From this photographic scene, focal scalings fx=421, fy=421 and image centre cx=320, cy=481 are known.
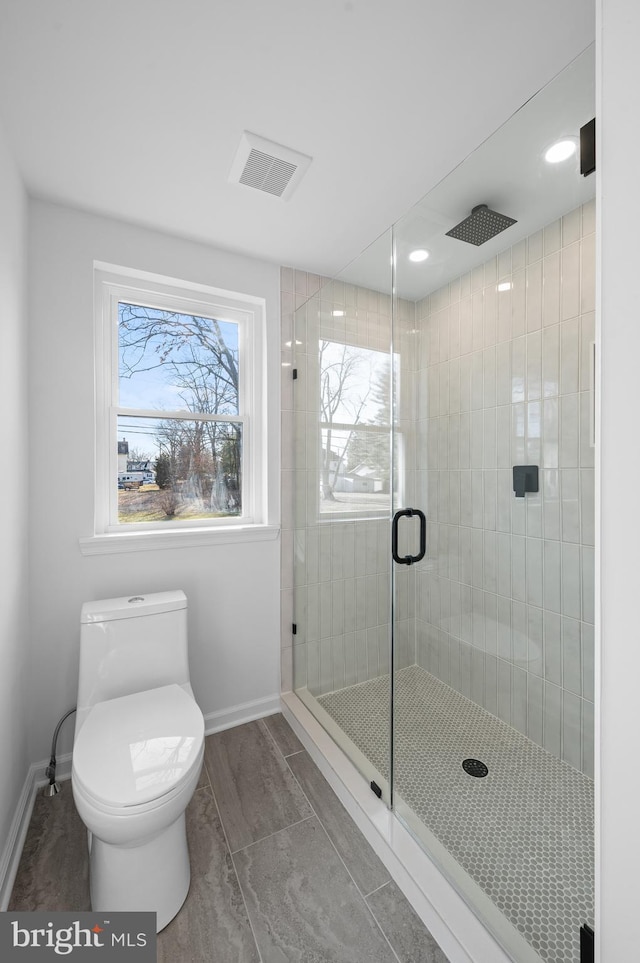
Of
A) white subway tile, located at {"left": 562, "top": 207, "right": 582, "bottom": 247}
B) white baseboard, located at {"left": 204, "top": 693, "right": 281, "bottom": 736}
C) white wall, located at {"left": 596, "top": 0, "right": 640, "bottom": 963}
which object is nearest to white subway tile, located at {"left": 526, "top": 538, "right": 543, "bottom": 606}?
white wall, located at {"left": 596, "top": 0, "right": 640, "bottom": 963}

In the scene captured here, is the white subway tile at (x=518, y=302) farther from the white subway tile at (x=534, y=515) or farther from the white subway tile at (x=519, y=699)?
the white subway tile at (x=519, y=699)

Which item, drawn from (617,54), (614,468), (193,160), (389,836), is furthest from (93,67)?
(389,836)

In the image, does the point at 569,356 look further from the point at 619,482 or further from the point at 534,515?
the point at 619,482

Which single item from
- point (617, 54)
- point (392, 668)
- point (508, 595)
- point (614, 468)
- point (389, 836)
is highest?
point (617, 54)

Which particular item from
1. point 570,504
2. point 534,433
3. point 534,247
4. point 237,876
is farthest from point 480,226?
point 237,876

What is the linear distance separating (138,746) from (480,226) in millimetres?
1994

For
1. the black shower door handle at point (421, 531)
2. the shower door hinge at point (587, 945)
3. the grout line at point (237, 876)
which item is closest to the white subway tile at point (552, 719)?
the shower door hinge at point (587, 945)

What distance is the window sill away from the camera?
1.86m

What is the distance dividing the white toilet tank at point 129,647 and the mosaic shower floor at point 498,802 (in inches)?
35.0

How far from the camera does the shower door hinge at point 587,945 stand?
90cm

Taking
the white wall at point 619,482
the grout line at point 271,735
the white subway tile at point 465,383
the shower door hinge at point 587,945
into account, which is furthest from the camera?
the grout line at point 271,735

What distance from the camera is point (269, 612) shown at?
2299 millimetres

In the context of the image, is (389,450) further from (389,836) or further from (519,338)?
(389,836)

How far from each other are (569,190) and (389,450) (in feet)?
3.10
